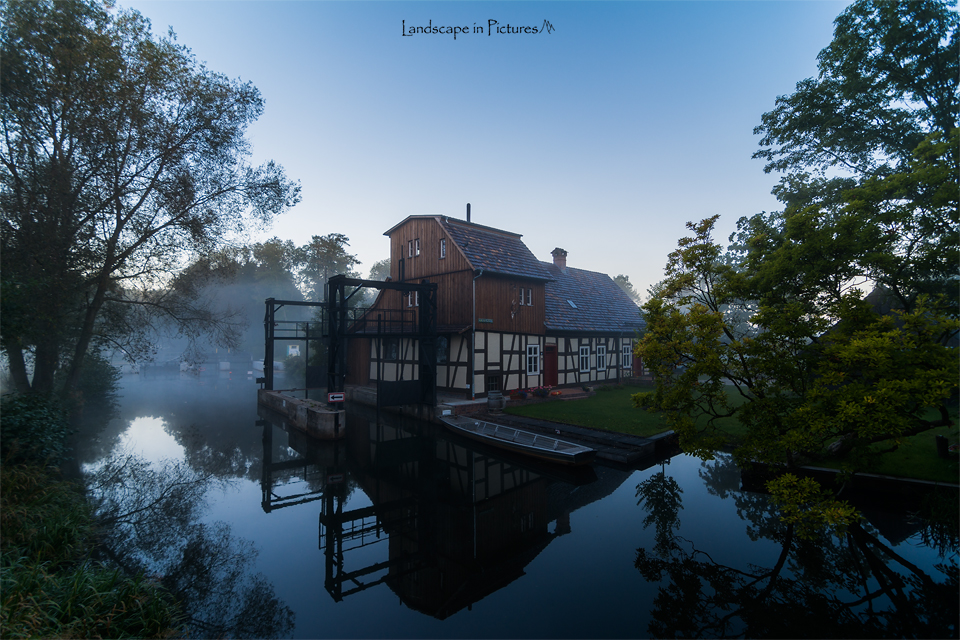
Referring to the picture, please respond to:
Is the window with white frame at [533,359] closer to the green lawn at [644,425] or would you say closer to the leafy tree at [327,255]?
the green lawn at [644,425]

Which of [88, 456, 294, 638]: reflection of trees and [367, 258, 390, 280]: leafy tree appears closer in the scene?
[88, 456, 294, 638]: reflection of trees

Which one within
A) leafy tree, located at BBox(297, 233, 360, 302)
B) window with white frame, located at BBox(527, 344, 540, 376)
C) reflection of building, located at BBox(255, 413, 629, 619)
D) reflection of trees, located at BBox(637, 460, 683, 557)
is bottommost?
reflection of building, located at BBox(255, 413, 629, 619)

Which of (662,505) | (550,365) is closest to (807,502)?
(662,505)

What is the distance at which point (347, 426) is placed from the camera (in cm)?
1747

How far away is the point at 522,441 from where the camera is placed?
12.6 meters

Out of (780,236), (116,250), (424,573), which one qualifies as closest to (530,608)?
(424,573)

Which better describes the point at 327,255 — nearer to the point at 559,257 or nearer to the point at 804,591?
the point at 559,257

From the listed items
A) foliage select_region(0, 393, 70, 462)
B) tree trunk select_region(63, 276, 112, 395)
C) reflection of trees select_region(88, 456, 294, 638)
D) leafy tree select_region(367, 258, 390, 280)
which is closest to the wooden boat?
reflection of trees select_region(88, 456, 294, 638)

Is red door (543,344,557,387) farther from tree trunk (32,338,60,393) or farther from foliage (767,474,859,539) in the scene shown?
tree trunk (32,338,60,393)

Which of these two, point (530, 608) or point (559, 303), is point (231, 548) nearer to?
point (530, 608)

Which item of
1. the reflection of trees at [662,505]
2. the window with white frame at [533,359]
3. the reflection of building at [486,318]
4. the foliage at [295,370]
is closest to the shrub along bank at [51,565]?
the reflection of trees at [662,505]

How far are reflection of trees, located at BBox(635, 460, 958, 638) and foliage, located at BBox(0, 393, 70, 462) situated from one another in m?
12.5

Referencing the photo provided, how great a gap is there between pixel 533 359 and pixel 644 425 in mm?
7361

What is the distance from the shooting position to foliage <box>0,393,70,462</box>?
28.7 ft
